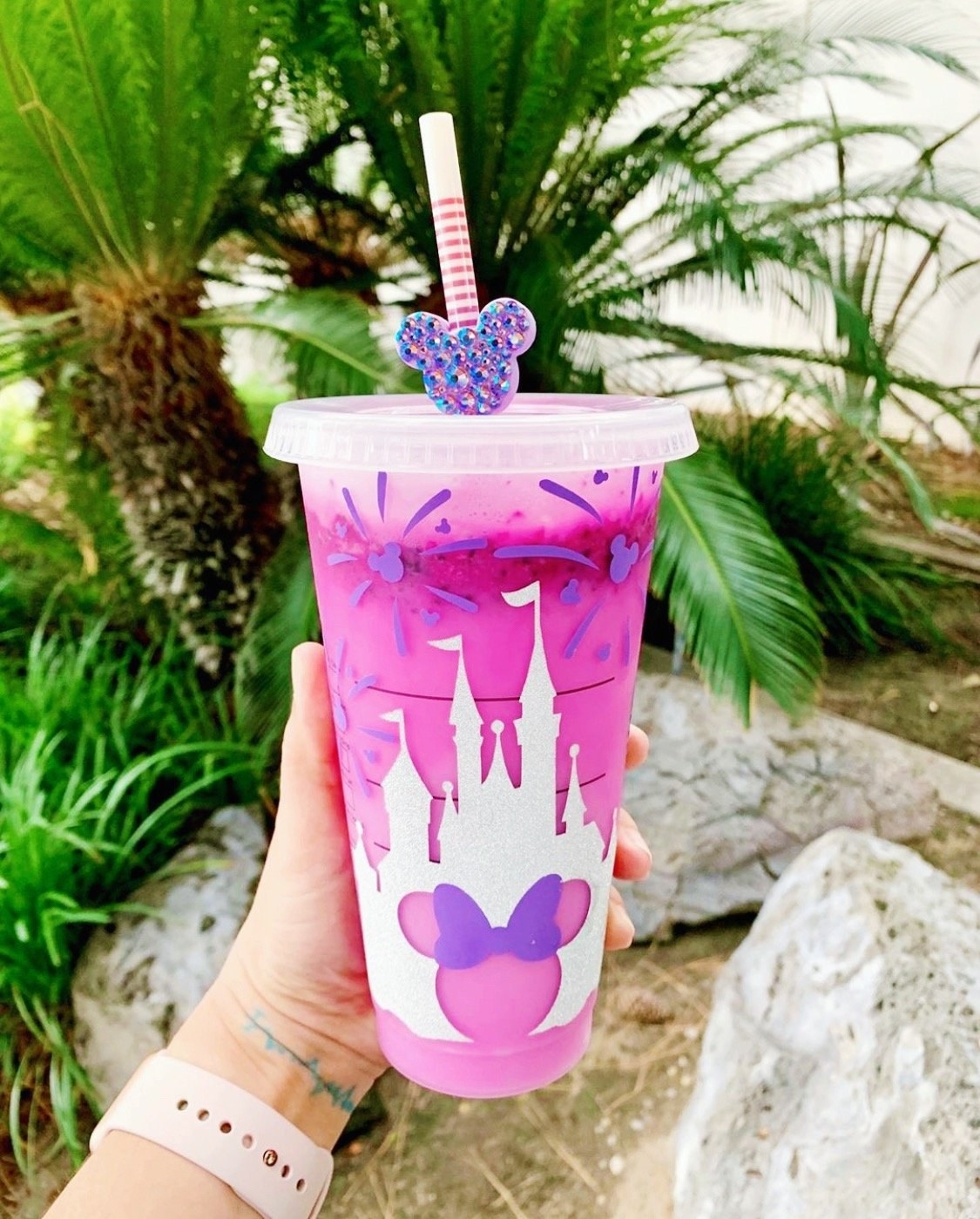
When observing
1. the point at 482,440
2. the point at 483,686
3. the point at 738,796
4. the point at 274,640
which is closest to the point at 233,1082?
the point at 483,686

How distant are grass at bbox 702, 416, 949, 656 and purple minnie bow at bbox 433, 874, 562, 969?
1978 mm

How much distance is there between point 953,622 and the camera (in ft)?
8.67

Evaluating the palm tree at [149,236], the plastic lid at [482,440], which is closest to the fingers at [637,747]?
the plastic lid at [482,440]

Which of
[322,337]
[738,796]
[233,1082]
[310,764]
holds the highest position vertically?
[322,337]

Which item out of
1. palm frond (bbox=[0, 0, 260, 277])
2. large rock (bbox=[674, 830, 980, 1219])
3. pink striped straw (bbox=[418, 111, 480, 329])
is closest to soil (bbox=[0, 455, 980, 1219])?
large rock (bbox=[674, 830, 980, 1219])

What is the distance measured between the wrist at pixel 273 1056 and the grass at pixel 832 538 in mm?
1918

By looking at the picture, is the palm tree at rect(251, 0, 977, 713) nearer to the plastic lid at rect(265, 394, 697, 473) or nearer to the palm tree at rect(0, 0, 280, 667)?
the palm tree at rect(0, 0, 280, 667)

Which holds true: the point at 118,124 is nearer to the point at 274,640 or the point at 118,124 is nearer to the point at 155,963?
the point at 274,640

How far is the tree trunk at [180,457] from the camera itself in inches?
66.4

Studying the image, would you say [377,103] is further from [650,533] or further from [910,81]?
[910,81]

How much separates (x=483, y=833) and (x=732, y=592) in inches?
34.0

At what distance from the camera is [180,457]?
1.80m

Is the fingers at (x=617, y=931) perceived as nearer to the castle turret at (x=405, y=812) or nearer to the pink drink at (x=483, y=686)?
the pink drink at (x=483, y=686)

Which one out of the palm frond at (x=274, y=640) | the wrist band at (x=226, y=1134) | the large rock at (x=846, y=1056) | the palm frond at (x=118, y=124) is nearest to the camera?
the wrist band at (x=226, y=1134)
